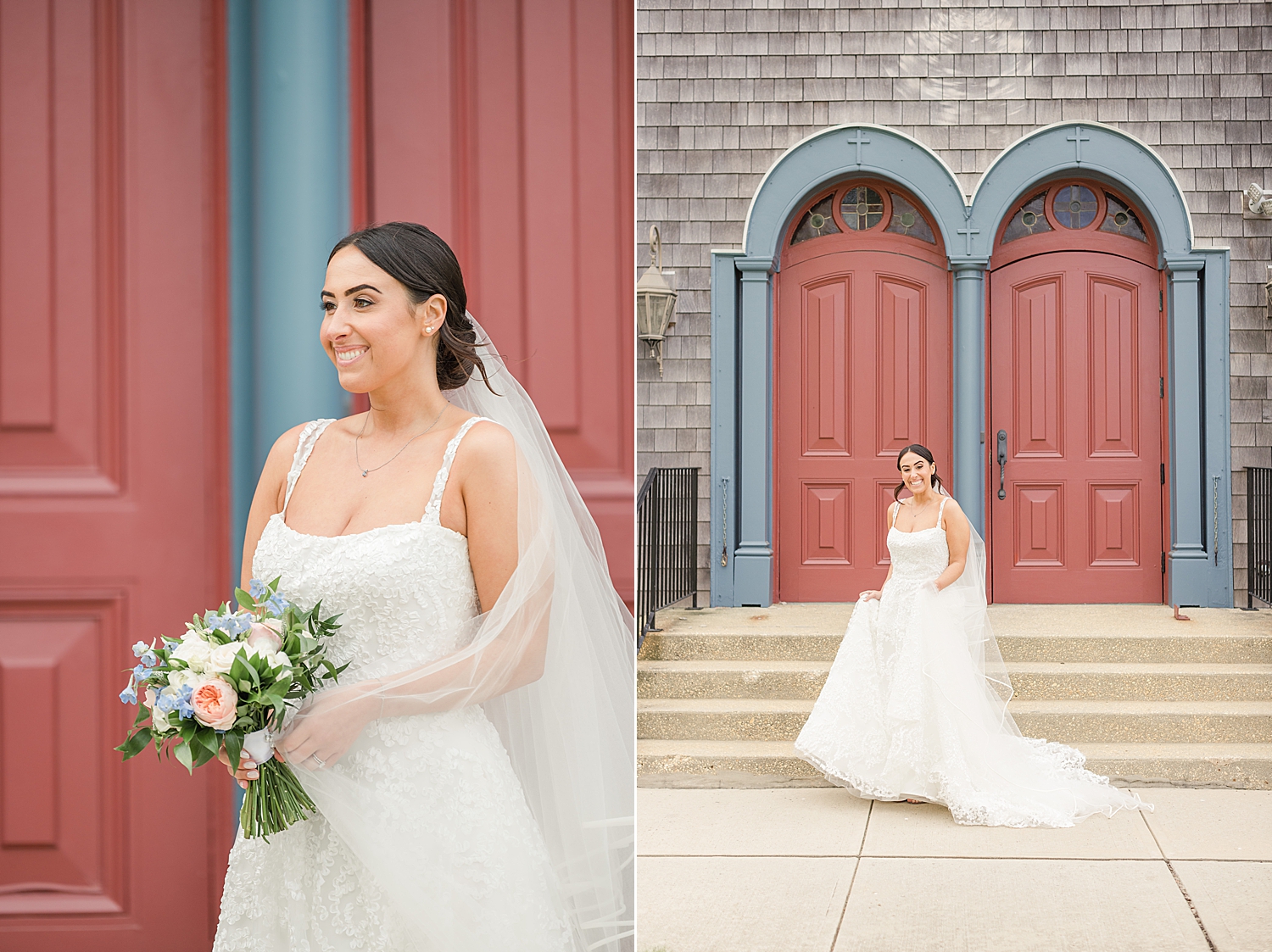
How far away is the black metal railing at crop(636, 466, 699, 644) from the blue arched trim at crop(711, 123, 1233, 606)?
0.09 meters

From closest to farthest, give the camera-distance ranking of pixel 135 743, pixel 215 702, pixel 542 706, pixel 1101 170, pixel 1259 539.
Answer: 1. pixel 215 702
2. pixel 135 743
3. pixel 542 706
4. pixel 1259 539
5. pixel 1101 170

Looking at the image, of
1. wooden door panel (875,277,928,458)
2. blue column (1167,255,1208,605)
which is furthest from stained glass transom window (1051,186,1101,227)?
wooden door panel (875,277,928,458)

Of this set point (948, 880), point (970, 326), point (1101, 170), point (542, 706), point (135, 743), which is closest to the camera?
point (135, 743)

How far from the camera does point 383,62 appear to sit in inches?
65.1

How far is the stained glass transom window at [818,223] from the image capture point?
329 cm

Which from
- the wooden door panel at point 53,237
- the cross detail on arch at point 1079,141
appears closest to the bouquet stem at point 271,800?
the wooden door panel at point 53,237

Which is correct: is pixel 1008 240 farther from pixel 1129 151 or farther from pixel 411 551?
pixel 411 551

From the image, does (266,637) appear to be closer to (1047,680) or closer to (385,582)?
(385,582)

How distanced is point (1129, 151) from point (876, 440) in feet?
3.80

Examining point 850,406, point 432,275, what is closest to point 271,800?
point 432,275

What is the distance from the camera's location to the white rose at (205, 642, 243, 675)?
992 millimetres

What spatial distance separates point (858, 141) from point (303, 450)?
2437 mm

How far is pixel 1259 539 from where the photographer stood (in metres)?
2.59

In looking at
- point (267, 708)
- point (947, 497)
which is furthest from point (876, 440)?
point (267, 708)
